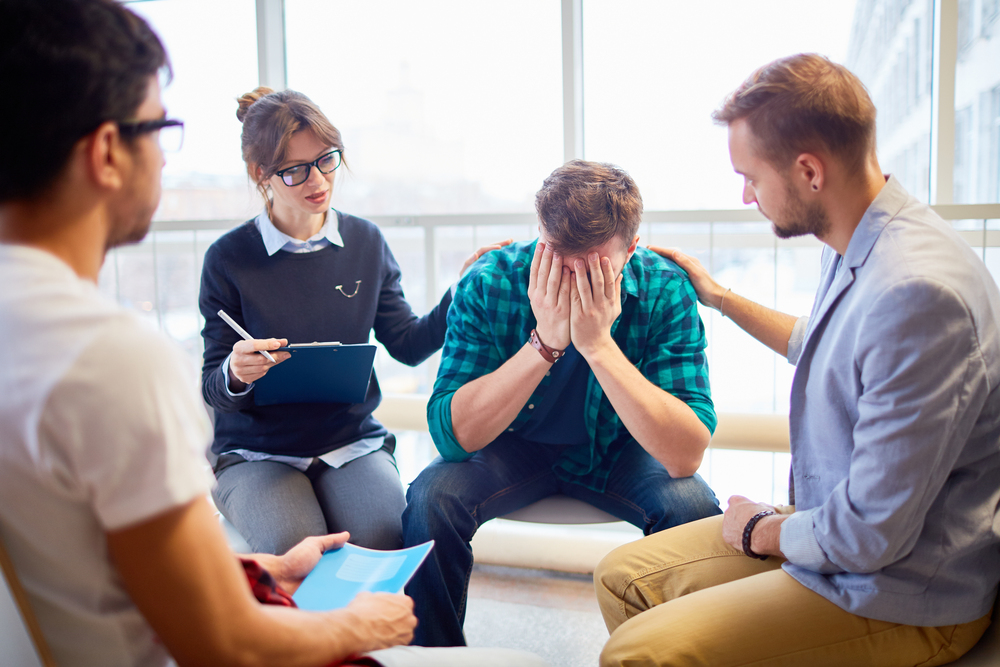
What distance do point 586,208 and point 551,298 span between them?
22cm

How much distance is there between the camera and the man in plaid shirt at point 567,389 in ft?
4.93

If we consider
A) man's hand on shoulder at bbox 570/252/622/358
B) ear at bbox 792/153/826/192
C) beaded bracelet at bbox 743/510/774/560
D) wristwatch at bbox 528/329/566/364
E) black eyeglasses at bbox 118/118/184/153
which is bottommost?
beaded bracelet at bbox 743/510/774/560

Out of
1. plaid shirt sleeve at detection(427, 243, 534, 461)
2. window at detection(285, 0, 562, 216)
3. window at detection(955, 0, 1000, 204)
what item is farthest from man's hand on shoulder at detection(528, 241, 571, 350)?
window at detection(955, 0, 1000, 204)

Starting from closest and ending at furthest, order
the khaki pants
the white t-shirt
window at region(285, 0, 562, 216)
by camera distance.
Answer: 1. the white t-shirt
2. the khaki pants
3. window at region(285, 0, 562, 216)

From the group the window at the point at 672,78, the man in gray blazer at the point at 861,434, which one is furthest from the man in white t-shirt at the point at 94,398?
the window at the point at 672,78

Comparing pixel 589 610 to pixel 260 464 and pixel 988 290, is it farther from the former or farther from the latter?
pixel 988 290

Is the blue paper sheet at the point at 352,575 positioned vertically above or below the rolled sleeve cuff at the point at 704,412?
below

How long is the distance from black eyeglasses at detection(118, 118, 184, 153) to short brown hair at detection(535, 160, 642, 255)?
85 cm

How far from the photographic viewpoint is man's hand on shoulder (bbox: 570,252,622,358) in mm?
1528

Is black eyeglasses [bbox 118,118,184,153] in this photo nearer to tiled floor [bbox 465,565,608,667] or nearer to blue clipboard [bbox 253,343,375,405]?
blue clipboard [bbox 253,343,375,405]

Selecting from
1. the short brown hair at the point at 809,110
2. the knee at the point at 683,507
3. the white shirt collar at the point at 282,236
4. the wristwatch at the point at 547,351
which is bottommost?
the knee at the point at 683,507

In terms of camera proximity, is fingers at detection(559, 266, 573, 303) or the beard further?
fingers at detection(559, 266, 573, 303)

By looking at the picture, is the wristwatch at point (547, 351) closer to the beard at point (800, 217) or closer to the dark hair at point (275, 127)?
the beard at point (800, 217)

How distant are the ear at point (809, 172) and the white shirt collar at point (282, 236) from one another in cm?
122
